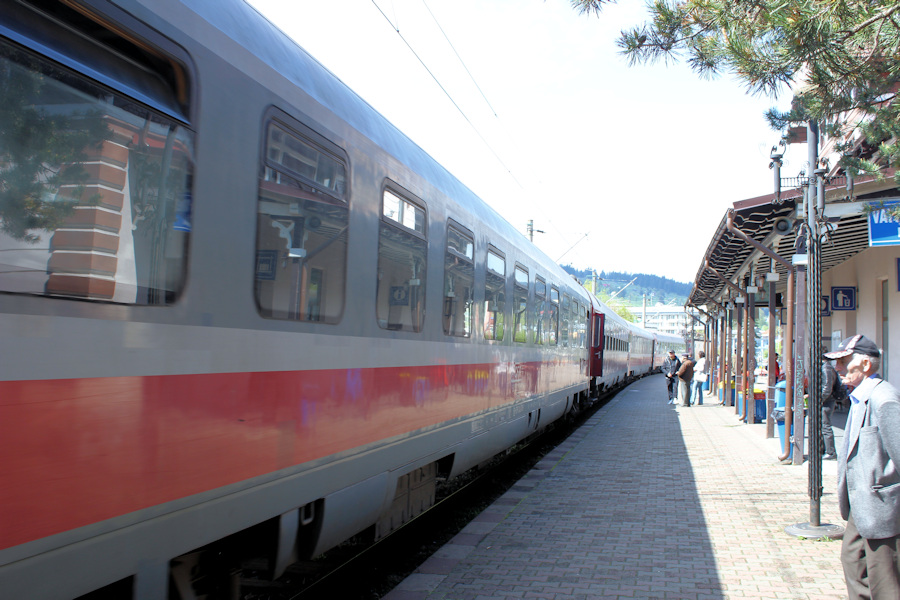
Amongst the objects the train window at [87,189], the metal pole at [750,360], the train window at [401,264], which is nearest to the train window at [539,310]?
the train window at [401,264]

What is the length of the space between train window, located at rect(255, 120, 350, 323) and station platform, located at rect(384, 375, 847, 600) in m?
2.26

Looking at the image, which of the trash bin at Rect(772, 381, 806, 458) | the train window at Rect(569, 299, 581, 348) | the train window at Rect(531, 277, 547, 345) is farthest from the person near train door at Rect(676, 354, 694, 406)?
the train window at Rect(531, 277, 547, 345)

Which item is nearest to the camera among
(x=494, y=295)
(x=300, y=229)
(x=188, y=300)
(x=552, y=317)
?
(x=188, y=300)

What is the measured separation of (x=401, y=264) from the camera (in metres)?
5.21

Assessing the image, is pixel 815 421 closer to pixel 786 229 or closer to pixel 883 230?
pixel 883 230

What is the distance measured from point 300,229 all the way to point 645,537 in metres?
4.49

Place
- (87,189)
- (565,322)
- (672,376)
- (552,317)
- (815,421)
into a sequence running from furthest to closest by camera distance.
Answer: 1. (672,376)
2. (565,322)
3. (552,317)
4. (815,421)
5. (87,189)

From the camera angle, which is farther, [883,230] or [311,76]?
[883,230]

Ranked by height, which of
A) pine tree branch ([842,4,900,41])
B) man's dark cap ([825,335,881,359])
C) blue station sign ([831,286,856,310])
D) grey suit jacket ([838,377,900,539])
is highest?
pine tree branch ([842,4,900,41])

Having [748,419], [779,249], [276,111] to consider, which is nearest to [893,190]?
[779,249]

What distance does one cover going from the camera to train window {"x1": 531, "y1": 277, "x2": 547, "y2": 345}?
402 inches

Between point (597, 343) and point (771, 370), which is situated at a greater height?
point (597, 343)

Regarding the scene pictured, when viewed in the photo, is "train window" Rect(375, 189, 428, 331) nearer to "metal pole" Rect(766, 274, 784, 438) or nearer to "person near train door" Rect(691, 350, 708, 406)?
"metal pole" Rect(766, 274, 784, 438)

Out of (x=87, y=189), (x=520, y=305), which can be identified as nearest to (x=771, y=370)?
(x=520, y=305)
